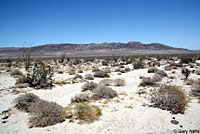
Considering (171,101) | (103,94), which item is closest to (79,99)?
(103,94)

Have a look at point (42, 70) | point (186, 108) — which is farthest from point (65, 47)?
point (186, 108)

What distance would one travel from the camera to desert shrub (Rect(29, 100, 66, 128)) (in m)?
5.38

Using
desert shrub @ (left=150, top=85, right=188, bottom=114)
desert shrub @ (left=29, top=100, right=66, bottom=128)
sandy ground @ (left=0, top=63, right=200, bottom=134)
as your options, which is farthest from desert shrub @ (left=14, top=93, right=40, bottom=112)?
desert shrub @ (left=150, top=85, right=188, bottom=114)

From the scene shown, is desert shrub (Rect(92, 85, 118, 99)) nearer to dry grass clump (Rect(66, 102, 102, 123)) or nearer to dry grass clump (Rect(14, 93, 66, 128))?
dry grass clump (Rect(66, 102, 102, 123))

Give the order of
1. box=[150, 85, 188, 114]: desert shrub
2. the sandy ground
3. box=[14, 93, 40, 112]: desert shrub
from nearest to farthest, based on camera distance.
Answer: the sandy ground
box=[150, 85, 188, 114]: desert shrub
box=[14, 93, 40, 112]: desert shrub

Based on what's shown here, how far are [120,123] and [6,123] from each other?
15.8ft

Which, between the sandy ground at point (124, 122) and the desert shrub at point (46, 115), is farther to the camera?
the desert shrub at point (46, 115)

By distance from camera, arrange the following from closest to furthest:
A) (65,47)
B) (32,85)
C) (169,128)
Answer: (169,128) < (32,85) < (65,47)

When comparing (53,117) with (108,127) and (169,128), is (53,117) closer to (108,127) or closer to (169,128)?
(108,127)

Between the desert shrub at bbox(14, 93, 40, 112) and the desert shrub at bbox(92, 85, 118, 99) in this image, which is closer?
the desert shrub at bbox(14, 93, 40, 112)

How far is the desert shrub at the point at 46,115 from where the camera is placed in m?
5.38

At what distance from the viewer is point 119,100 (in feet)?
26.3

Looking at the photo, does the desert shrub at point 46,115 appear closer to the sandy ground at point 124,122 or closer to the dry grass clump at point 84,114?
the sandy ground at point 124,122

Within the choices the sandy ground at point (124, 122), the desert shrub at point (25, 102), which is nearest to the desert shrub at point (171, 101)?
the sandy ground at point (124, 122)
